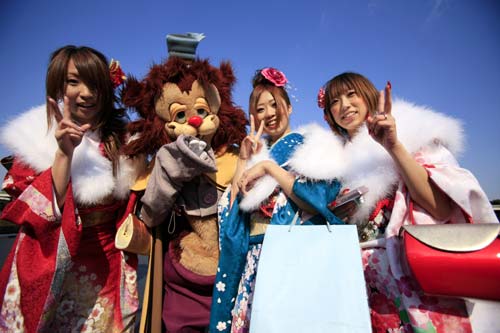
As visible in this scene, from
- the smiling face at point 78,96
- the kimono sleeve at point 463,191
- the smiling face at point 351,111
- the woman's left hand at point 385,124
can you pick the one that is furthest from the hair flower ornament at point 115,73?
the kimono sleeve at point 463,191

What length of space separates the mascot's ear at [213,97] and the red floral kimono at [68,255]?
0.80 meters

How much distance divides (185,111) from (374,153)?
1279 mm

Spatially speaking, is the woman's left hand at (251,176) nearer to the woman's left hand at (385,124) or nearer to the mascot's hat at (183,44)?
the woman's left hand at (385,124)

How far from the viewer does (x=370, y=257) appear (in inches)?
57.6

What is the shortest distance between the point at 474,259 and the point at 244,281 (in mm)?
1102

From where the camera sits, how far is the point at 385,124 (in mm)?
1242

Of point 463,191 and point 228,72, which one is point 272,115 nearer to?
point 228,72

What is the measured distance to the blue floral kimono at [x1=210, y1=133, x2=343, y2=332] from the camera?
1586 mm

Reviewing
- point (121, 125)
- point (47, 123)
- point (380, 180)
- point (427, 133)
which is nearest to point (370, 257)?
point (380, 180)

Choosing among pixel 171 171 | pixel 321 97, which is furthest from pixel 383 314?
pixel 321 97

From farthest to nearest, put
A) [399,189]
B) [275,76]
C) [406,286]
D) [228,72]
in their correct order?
[228,72] < [275,76] < [399,189] < [406,286]

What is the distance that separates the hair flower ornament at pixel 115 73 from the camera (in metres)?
2.12

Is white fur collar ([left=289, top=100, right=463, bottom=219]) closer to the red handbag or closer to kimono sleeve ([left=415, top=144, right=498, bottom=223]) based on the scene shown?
kimono sleeve ([left=415, top=144, right=498, bottom=223])

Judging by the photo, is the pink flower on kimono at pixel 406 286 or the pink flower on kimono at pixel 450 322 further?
the pink flower on kimono at pixel 406 286
